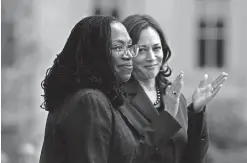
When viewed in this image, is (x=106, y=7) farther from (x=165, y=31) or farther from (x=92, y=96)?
(x=92, y=96)

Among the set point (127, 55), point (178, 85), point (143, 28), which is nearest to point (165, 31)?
point (143, 28)

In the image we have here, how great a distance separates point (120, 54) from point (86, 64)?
0.13 metres

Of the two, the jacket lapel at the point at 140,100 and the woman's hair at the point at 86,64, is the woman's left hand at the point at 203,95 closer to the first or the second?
the jacket lapel at the point at 140,100

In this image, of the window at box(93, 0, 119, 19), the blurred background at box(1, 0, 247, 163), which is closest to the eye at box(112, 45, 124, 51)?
the blurred background at box(1, 0, 247, 163)

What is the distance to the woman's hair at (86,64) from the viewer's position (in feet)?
9.52

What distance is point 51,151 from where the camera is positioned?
2875mm

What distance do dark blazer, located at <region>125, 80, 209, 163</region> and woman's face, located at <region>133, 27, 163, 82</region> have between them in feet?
0.38

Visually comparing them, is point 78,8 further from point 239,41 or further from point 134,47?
point 134,47

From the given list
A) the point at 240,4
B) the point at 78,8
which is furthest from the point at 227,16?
the point at 78,8

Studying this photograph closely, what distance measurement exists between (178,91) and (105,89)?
18.0 inches

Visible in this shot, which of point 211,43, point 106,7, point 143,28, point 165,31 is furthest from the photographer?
point 211,43

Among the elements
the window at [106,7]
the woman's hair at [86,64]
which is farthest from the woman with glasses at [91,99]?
the window at [106,7]

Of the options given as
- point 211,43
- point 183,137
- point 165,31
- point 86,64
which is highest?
point 86,64

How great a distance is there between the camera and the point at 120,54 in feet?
9.77
